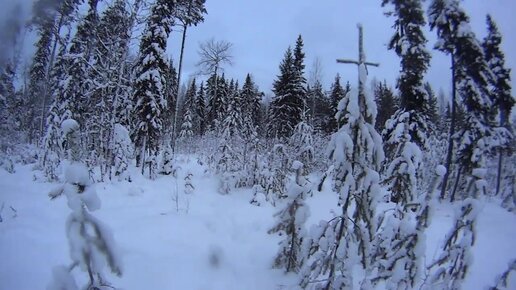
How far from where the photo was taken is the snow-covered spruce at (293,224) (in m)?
3.86

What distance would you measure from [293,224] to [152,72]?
A: 558 inches

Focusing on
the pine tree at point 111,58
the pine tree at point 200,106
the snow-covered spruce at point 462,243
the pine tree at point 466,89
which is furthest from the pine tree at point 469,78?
the pine tree at point 200,106

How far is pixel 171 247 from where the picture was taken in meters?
4.54

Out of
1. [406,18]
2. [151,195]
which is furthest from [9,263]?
[406,18]

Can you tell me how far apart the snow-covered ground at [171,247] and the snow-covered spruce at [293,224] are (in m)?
0.20

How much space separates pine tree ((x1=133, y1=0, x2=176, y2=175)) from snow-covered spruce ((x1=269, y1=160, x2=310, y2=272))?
506 inches

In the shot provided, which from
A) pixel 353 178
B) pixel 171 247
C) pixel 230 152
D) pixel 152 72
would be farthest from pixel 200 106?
pixel 353 178

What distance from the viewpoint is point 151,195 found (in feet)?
29.5

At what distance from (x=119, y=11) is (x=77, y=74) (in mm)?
4921

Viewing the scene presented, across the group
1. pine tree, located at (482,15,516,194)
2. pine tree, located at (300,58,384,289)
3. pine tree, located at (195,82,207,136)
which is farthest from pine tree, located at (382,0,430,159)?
pine tree, located at (195,82,207,136)

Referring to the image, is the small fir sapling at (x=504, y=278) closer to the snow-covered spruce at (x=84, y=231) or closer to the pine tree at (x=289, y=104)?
the snow-covered spruce at (x=84, y=231)

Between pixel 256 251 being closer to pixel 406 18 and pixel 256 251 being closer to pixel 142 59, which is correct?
pixel 406 18

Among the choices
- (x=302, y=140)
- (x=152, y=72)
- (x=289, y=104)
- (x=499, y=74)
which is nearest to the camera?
(x=499, y=74)

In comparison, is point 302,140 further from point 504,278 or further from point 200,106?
point 200,106
